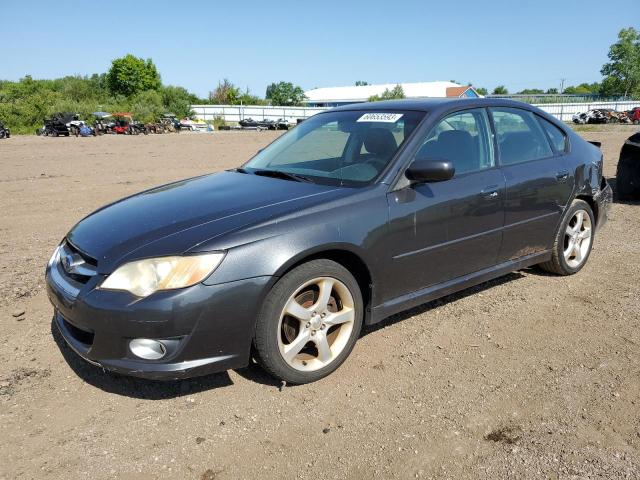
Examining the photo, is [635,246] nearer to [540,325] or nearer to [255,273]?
[540,325]

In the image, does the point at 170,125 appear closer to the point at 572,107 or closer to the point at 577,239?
the point at 572,107

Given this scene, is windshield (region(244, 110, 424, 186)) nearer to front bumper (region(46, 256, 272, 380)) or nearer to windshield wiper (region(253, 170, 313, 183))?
windshield wiper (region(253, 170, 313, 183))

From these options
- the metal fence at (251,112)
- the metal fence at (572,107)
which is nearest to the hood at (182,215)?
the metal fence at (572,107)

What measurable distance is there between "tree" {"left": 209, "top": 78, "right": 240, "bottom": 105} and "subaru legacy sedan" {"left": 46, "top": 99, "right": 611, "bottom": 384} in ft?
295

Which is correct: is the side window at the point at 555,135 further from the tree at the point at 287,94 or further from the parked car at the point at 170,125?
the tree at the point at 287,94

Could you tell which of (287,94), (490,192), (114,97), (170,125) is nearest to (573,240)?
(490,192)

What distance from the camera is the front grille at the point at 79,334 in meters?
2.80

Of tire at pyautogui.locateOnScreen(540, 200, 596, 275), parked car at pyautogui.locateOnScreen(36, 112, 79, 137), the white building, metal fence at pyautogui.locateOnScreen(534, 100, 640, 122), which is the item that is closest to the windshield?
tire at pyautogui.locateOnScreen(540, 200, 596, 275)

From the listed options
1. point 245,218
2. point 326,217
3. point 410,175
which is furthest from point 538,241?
point 245,218

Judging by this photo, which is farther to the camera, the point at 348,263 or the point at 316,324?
the point at 348,263

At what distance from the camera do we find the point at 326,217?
2.99m

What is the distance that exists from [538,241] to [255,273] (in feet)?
8.89

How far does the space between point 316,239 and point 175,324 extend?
34.4 inches

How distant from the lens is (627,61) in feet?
282
